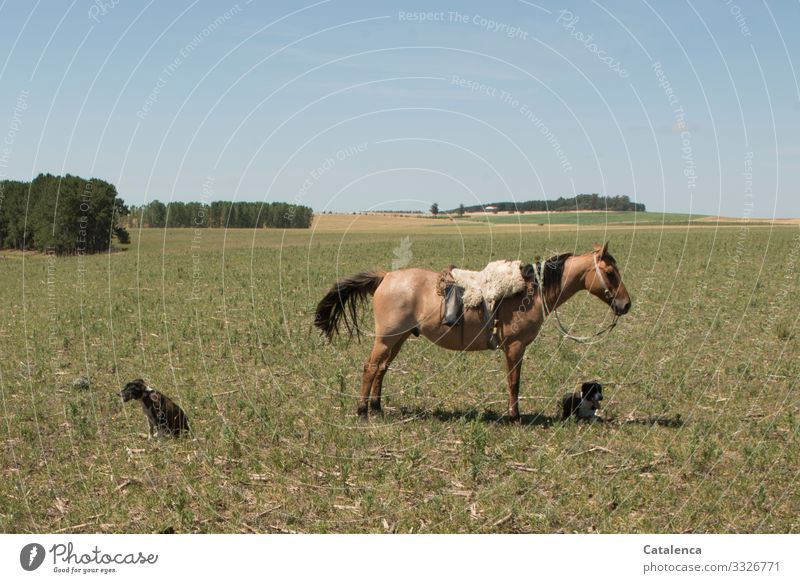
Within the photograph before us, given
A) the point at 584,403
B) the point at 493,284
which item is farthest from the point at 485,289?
the point at 584,403

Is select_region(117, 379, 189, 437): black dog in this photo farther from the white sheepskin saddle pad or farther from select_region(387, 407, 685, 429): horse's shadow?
the white sheepskin saddle pad

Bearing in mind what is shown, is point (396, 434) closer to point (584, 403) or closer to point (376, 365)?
point (376, 365)

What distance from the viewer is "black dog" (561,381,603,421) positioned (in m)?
11.0

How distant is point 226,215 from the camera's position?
112 m

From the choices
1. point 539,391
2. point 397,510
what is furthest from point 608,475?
point 539,391

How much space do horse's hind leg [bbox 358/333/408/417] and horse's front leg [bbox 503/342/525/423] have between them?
1.72 meters

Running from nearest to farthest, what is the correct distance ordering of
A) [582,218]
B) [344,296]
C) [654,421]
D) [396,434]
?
[396,434] → [654,421] → [344,296] → [582,218]

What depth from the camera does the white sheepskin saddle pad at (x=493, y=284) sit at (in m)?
10.8

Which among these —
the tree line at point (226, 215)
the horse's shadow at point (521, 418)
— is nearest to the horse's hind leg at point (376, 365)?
the horse's shadow at point (521, 418)

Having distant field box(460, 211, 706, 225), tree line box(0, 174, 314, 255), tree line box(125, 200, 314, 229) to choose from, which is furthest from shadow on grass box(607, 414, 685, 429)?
distant field box(460, 211, 706, 225)

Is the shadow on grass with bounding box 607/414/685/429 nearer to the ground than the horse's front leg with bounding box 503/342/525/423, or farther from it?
nearer to the ground

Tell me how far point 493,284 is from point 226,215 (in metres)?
106

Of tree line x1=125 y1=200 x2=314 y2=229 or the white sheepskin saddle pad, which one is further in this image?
tree line x1=125 y1=200 x2=314 y2=229

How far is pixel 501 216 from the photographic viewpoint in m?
131
